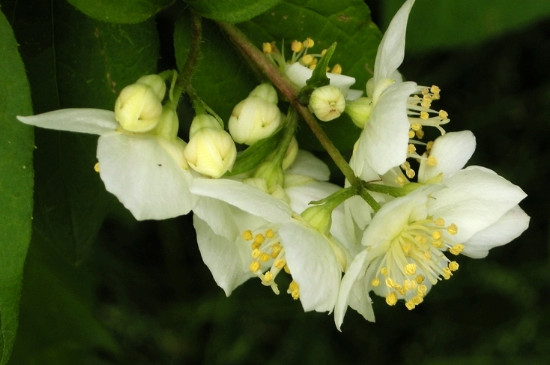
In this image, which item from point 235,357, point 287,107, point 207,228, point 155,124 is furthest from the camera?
point 235,357

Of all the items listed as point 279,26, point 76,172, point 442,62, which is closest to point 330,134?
point 279,26

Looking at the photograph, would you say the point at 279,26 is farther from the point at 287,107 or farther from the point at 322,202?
the point at 322,202

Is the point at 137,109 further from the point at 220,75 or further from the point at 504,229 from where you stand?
the point at 504,229

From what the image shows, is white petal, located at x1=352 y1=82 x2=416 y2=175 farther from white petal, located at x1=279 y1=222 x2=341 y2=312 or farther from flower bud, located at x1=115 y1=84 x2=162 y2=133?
flower bud, located at x1=115 y1=84 x2=162 y2=133

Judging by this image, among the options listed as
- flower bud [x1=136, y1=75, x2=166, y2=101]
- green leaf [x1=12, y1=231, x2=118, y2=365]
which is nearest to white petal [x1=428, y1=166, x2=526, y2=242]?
flower bud [x1=136, y1=75, x2=166, y2=101]

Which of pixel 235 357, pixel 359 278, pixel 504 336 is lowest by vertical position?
pixel 235 357
